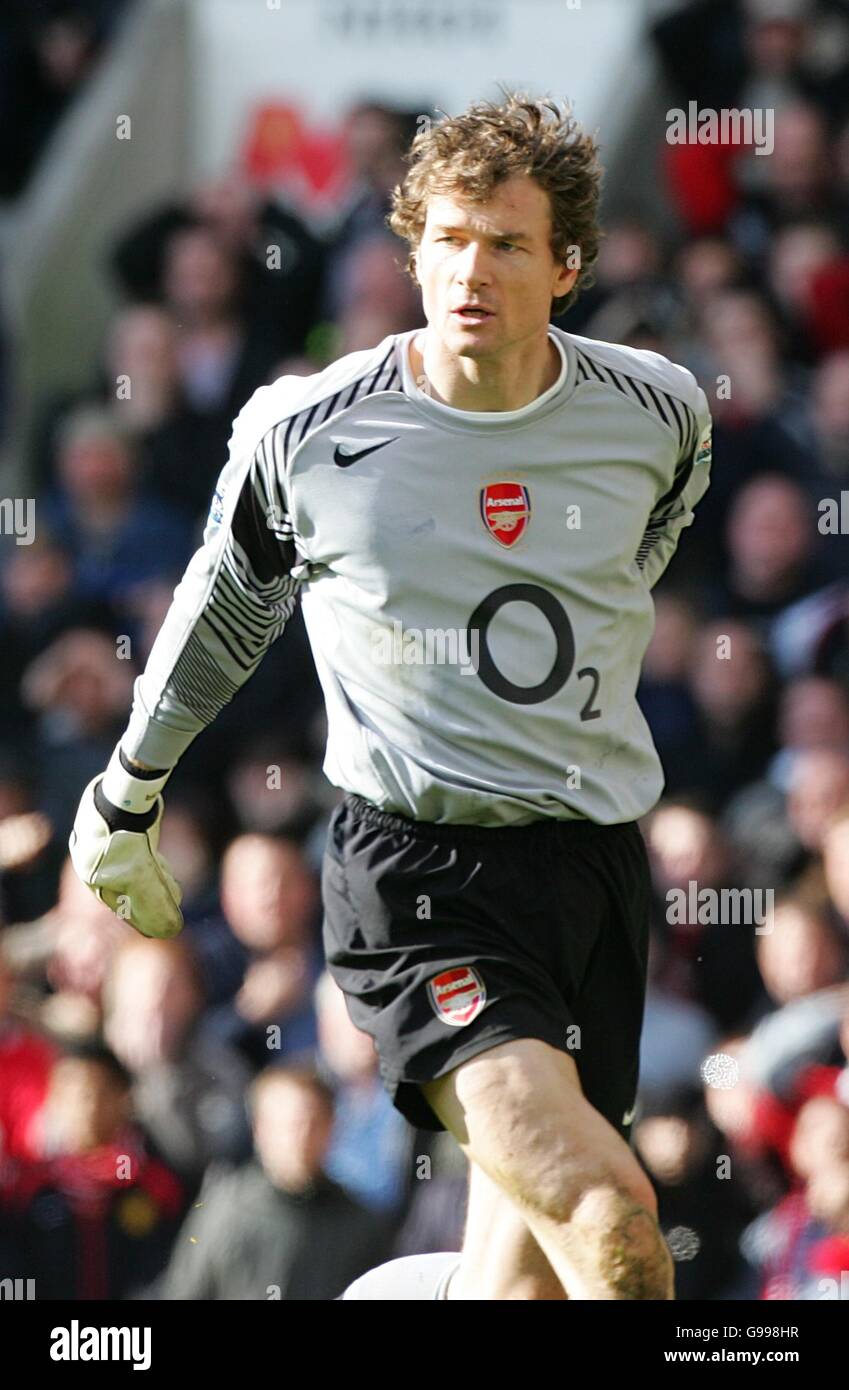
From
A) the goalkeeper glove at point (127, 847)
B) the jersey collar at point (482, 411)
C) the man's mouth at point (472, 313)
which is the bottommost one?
the goalkeeper glove at point (127, 847)

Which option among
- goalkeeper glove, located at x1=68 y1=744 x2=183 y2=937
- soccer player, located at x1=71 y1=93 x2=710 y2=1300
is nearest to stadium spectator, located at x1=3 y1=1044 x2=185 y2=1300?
goalkeeper glove, located at x1=68 y1=744 x2=183 y2=937

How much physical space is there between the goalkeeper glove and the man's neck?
0.95 metres

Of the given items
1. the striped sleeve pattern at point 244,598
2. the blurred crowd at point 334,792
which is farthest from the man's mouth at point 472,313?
the blurred crowd at point 334,792

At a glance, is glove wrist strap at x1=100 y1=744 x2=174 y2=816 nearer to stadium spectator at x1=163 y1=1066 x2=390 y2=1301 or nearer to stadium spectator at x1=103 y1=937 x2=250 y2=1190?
stadium spectator at x1=163 y1=1066 x2=390 y2=1301

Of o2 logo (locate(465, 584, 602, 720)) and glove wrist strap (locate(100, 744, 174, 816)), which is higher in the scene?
o2 logo (locate(465, 584, 602, 720))

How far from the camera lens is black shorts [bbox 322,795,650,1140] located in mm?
4113

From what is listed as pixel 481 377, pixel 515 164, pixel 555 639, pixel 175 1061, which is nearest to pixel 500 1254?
pixel 555 639

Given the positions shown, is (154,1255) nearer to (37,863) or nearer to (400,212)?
(37,863)

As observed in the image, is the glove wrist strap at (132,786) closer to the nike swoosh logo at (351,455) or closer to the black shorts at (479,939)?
the black shorts at (479,939)

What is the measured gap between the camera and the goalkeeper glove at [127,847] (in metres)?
4.56

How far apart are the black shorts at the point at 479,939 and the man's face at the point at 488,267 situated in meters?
0.90

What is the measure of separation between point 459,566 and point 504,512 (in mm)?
131
